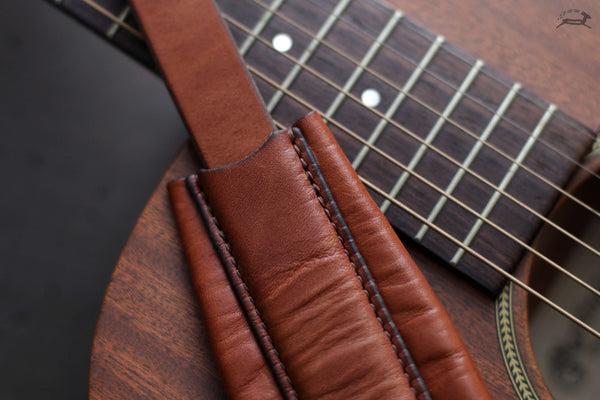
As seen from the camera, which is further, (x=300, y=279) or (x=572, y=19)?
(x=572, y=19)

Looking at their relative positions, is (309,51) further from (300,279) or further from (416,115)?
(300,279)

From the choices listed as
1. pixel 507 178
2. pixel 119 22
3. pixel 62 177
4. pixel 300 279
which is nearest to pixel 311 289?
pixel 300 279

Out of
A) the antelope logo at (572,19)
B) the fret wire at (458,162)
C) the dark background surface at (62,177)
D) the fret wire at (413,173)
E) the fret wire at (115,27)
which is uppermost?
the antelope logo at (572,19)

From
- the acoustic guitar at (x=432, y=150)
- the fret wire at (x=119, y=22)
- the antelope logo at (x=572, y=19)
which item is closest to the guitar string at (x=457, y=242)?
the acoustic guitar at (x=432, y=150)

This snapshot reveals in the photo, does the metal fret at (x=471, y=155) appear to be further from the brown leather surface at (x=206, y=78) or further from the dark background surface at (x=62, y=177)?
the dark background surface at (x=62, y=177)

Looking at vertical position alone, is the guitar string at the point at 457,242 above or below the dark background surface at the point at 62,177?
above

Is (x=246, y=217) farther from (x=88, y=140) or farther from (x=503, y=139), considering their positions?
(x=88, y=140)

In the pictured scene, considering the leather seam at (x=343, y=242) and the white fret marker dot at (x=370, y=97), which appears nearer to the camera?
the leather seam at (x=343, y=242)

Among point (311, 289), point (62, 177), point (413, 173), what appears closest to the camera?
point (311, 289)
